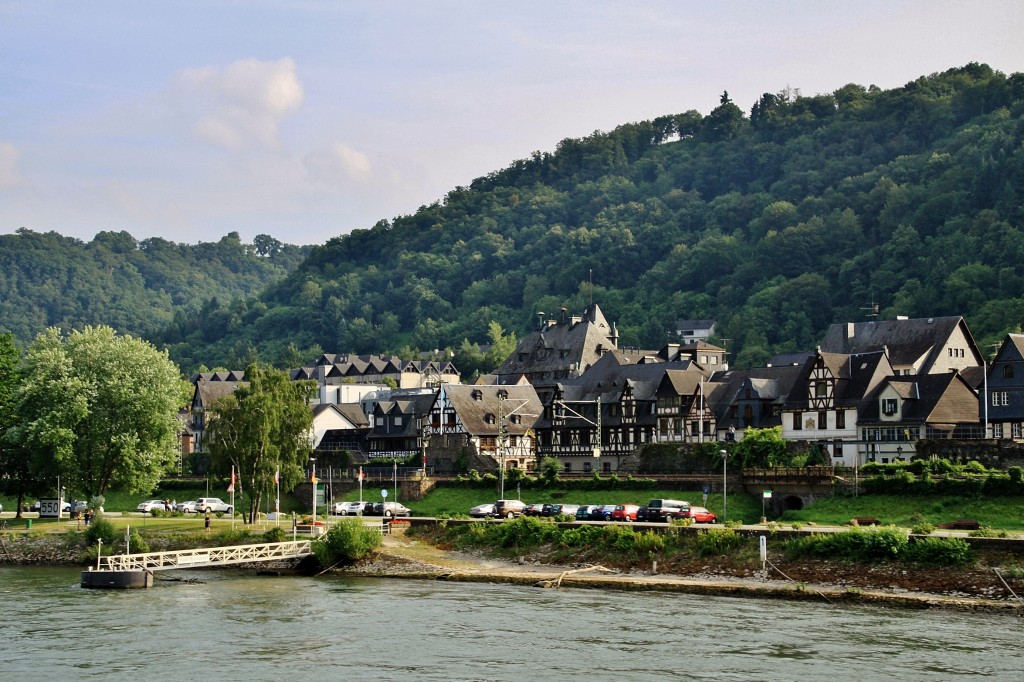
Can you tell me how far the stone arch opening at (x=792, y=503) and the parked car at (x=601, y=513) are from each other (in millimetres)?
10155

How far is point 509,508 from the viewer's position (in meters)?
77.3

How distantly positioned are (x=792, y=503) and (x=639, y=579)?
19.6m

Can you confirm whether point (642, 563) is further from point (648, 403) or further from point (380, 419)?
point (380, 419)

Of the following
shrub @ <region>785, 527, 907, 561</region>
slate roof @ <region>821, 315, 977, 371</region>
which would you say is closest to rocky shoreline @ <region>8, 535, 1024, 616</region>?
shrub @ <region>785, 527, 907, 561</region>

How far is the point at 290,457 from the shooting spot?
79062 mm

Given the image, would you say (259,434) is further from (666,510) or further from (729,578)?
(729,578)

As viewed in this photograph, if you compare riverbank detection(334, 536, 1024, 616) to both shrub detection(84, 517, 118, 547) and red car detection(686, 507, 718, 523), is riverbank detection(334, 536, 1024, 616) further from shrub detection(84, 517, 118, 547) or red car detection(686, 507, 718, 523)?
shrub detection(84, 517, 118, 547)

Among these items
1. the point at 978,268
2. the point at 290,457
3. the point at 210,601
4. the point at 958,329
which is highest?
the point at 978,268

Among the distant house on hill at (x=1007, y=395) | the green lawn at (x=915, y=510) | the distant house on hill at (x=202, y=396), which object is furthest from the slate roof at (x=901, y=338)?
the distant house on hill at (x=202, y=396)

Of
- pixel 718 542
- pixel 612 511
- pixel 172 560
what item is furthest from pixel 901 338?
pixel 172 560

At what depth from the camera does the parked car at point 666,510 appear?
225 feet

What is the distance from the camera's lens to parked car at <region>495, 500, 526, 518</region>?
75.9 m

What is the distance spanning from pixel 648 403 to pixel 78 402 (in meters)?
42.3

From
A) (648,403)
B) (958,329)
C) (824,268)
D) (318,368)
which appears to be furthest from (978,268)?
(318,368)
